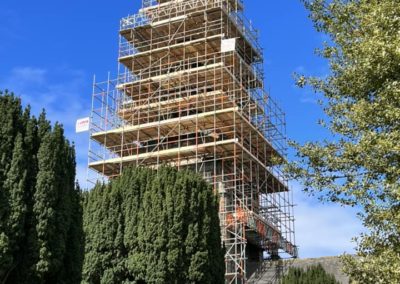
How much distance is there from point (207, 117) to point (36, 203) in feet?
75.3

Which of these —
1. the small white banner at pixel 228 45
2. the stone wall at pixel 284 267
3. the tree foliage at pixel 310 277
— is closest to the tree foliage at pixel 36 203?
the tree foliage at pixel 310 277

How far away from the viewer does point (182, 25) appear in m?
43.9

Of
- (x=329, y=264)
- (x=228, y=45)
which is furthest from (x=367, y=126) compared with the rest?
(x=228, y=45)

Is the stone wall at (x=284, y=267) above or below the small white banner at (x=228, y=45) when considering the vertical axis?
below

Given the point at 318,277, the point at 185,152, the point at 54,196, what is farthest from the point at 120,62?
the point at 54,196

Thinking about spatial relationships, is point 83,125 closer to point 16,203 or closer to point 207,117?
point 207,117

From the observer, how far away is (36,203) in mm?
16344

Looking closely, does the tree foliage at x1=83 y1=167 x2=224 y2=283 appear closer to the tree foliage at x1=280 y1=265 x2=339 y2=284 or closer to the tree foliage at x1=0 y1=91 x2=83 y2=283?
the tree foliage at x1=280 y1=265 x2=339 y2=284

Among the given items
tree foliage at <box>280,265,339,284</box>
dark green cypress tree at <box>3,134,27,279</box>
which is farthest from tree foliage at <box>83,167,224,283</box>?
dark green cypress tree at <box>3,134,27,279</box>

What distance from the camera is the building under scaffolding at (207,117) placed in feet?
123

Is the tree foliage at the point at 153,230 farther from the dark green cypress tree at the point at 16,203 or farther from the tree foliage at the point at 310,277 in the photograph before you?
the dark green cypress tree at the point at 16,203

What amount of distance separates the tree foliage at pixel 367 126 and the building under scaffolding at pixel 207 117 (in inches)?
705

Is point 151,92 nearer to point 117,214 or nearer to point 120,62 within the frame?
point 120,62

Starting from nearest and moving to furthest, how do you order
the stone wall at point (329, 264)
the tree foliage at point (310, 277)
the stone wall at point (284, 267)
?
1. the tree foliage at point (310, 277)
2. the stone wall at point (329, 264)
3. the stone wall at point (284, 267)
